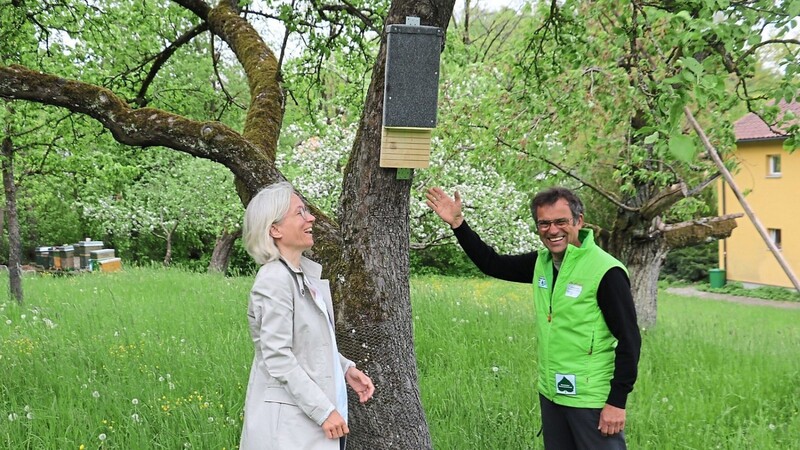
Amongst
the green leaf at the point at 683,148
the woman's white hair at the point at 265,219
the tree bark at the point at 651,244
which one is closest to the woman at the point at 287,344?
the woman's white hair at the point at 265,219

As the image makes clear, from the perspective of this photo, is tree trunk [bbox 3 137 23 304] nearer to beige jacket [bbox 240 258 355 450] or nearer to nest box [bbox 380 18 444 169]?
nest box [bbox 380 18 444 169]

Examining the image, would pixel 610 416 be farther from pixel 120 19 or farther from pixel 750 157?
pixel 750 157

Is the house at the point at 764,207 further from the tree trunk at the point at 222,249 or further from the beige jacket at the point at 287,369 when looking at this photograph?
the beige jacket at the point at 287,369

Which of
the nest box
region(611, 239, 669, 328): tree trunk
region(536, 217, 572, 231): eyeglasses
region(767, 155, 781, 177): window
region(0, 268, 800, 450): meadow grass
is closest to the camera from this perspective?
region(536, 217, 572, 231): eyeglasses

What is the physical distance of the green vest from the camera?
108 inches

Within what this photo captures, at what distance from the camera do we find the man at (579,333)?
2680mm

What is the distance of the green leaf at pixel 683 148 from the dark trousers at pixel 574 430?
4.08 feet

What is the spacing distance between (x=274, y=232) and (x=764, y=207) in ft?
84.0

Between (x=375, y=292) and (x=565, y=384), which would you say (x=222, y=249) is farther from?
(x=565, y=384)

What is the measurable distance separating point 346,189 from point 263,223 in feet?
3.38

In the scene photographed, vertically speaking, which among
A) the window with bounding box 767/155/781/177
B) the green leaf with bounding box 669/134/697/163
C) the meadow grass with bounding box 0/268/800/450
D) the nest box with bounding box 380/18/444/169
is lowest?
the meadow grass with bounding box 0/268/800/450

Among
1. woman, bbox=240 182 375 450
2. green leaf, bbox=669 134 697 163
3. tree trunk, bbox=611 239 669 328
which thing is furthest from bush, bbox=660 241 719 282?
woman, bbox=240 182 375 450

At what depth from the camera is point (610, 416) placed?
268cm

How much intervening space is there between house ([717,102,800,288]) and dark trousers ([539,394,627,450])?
843 inches
